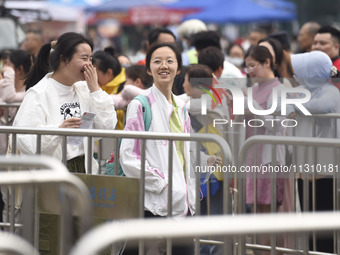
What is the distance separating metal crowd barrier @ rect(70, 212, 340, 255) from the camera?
243 centimetres

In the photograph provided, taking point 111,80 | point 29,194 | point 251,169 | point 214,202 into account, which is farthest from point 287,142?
point 111,80

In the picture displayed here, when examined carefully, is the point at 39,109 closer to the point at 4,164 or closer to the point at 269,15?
the point at 4,164

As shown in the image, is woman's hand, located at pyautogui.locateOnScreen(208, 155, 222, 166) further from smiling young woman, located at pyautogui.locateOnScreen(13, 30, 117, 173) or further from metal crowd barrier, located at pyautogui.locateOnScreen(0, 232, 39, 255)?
metal crowd barrier, located at pyautogui.locateOnScreen(0, 232, 39, 255)

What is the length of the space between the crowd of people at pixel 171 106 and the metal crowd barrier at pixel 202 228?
6.04 ft

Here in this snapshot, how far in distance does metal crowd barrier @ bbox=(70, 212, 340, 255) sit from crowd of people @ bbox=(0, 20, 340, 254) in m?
1.84

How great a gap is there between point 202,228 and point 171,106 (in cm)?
303

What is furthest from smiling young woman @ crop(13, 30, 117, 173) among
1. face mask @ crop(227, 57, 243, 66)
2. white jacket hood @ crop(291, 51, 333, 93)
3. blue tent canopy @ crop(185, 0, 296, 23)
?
blue tent canopy @ crop(185, 0, 296, 23)

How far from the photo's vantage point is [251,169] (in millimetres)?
5465

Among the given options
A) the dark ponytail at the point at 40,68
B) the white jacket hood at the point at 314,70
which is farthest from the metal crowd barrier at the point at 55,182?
the white jacket hood at the point at 314,70

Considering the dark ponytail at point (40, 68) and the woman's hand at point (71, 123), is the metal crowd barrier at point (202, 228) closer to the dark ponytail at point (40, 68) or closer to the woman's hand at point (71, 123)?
the woman's hand at point (71, 123)

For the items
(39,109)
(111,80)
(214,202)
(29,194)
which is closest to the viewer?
(29,194)

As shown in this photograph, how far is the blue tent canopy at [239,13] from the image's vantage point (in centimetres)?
2528

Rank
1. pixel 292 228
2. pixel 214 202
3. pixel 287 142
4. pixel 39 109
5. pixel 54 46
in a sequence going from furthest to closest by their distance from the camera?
1. pixel 214 202
2. pixel 54 46
3. pixel 39 109
4. pixel 287 142
5. pixel 292 228

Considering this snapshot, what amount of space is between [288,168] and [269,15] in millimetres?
21101
